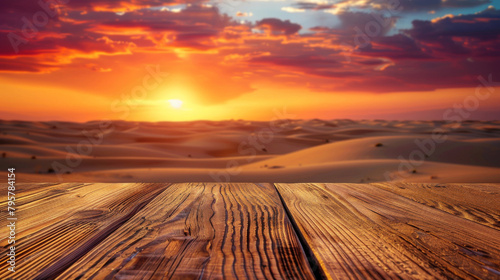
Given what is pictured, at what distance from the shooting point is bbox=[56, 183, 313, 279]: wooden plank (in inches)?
33.3

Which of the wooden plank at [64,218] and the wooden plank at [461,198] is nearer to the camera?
the wooden plank at [64,218]

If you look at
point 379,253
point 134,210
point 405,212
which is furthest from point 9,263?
point 405,212

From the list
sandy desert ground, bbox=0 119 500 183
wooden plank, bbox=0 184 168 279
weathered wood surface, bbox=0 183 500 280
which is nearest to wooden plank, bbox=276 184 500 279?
weathered wood surface, bbox=0 183 500 280

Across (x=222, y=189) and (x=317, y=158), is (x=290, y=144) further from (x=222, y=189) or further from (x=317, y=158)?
(x=222, y=189)

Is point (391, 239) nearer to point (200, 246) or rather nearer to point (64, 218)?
point (200, 246)

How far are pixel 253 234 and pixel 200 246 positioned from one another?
0.18 meters

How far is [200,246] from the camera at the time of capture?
1009 millimetres

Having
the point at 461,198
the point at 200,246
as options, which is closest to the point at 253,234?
the point at 200,246

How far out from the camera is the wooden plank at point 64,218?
0.93m

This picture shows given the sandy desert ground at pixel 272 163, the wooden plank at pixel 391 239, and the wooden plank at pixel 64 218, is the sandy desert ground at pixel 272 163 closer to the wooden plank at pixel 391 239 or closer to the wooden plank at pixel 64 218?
the wooden plank at pixel 391 239

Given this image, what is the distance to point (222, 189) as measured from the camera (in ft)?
6.13

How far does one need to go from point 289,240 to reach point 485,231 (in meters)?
0.66

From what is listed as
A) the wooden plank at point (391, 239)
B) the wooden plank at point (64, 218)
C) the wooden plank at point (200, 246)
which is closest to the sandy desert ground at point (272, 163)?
the wooden plank at point (391, 239)

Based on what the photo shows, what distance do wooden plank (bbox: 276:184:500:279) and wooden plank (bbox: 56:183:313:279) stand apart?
0.09 metres
